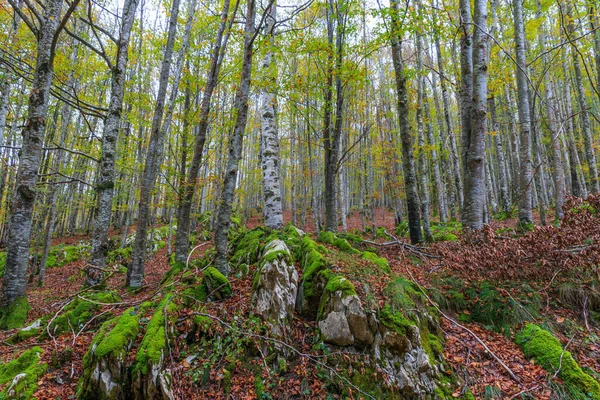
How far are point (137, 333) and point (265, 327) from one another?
162cm

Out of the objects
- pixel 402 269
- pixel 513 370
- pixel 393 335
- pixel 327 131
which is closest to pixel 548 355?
pixel 513 370

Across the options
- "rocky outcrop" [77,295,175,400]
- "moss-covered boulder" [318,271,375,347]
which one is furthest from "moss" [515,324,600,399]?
"rocky outcrop" [77,295,175,400]

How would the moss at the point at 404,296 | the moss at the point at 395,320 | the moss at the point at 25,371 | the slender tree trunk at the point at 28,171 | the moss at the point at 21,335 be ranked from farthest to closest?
1. the slender tree trunk at the point at 28,171
2. the moss at the point at 21,335
3. the moss at the point at 404,296
4. the moss at the point at 395,320
5. the moss at the point at 25,371

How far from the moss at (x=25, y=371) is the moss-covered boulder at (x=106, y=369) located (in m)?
0.58

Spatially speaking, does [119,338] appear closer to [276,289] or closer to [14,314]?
[276,289]

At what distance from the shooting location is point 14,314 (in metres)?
4.83

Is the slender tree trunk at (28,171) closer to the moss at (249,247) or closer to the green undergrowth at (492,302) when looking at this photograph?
the moss at (249,247)

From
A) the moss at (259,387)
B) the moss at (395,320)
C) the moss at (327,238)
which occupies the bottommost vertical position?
the moss at (259,387)

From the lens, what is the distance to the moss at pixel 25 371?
2.98 meters

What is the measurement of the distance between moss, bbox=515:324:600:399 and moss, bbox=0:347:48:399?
5896mm

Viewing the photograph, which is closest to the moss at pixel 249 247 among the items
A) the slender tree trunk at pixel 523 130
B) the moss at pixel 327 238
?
the moss at pixel 327 238

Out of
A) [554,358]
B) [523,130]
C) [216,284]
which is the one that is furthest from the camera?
[523,130]

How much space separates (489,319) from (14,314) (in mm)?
8039

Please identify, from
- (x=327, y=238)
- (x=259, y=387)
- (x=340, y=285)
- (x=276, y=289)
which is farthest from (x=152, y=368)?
(x=327, y=238)
